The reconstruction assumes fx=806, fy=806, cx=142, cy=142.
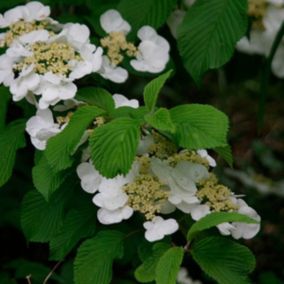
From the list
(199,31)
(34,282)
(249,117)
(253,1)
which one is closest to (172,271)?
(199,31)

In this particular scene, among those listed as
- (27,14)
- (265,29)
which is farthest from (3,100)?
(265,29)

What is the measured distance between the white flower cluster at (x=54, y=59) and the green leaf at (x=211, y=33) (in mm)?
61

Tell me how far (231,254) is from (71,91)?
1.45ft

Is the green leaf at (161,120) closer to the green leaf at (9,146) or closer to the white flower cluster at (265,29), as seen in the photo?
the green leaf at (9,146)

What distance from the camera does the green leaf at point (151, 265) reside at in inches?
55.5

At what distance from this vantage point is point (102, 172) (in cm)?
137

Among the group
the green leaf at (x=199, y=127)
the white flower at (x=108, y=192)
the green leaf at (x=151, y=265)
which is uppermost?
the green leaf at (x=199, y=127)

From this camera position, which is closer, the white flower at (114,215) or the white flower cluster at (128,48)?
the white flower at (114,215)

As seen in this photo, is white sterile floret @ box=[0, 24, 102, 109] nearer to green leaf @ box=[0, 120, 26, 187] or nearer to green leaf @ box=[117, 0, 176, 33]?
green leaf @ box=[0, 120, 26, 187]

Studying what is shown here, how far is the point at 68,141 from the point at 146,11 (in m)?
0.53

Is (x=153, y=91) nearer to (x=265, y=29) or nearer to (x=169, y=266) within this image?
(x=169, y=266)

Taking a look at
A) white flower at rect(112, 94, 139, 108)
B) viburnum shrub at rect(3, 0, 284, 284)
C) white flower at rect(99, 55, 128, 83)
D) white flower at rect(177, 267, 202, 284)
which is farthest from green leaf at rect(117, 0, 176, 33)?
white flower at rect(177, 267, 202, 284)

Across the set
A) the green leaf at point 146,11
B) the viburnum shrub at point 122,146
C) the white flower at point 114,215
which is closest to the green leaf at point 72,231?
the viburnum shrub at point 122,146

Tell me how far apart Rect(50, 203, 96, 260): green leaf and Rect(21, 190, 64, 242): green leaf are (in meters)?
0.02
